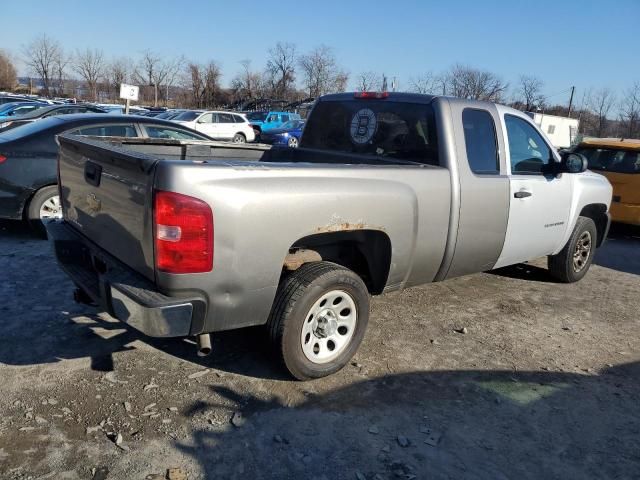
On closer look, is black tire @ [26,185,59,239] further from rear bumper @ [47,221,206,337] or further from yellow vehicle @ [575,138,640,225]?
yellow vehicle @ [575,138,640,225]

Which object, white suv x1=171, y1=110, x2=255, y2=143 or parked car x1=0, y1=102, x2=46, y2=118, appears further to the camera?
white suv x1=171, y1=110, x2=255, y2=143

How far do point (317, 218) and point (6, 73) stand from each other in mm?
76938

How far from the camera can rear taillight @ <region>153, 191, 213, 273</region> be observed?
2.70 meters

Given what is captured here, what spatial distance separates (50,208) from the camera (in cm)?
645

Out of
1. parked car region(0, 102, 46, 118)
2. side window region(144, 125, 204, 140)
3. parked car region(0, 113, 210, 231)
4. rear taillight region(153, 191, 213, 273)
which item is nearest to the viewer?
rear taillight region(153, 191, 213, 273)

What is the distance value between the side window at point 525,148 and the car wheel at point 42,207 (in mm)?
5002

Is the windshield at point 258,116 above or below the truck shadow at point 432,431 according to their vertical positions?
above

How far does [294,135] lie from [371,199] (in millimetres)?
21429

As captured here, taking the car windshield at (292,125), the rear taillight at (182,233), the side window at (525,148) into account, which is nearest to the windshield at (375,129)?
the side window at (525,148)

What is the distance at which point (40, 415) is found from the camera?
302 cm

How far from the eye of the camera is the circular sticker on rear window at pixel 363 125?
15.3ft

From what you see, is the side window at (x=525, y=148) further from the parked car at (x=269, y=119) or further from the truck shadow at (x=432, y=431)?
the parked car at (x=269, y=119)

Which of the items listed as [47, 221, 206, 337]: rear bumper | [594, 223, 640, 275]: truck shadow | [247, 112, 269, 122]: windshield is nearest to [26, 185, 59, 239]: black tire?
[47, 221, 206, 337]: rear bumper

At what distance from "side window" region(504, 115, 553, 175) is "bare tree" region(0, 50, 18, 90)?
2917 inches
